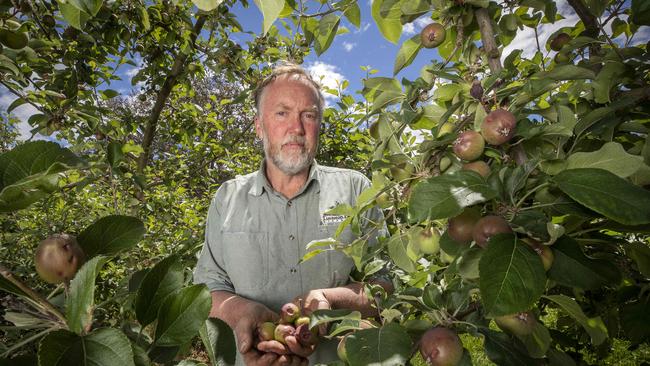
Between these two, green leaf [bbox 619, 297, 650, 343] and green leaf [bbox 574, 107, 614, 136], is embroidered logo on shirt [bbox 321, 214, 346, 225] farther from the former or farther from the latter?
green leaf [bbox 574, 107, 614, 136]

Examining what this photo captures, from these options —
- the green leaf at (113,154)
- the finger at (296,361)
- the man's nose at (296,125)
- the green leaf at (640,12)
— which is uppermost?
the man's nose at (296,125)

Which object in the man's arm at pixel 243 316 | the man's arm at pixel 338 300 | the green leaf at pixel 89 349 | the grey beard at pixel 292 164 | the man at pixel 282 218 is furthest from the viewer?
the grey beard at pixel 292 164

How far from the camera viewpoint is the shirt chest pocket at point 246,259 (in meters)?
2.46

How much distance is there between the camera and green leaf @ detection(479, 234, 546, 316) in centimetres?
64

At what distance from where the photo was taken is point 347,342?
2.78 ft

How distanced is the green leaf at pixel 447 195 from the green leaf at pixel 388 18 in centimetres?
61

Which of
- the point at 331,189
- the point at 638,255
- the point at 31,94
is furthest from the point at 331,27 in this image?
the point at 31,94

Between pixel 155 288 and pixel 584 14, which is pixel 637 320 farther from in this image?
pixel 155 288

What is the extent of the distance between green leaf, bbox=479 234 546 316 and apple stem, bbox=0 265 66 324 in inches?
25.8

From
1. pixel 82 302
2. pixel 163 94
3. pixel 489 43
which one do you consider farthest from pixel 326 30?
pixel 163 94

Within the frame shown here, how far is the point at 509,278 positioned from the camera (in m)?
0.66

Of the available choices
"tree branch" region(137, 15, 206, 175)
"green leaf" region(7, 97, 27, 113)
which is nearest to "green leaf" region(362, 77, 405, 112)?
"green leaf" region(7, 97, 27, 113)

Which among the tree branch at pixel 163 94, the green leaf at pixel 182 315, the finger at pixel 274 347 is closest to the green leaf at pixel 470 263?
the green leaf at pixel 182 315

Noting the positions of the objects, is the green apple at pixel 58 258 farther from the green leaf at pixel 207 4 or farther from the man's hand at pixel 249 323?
the man's hand at pixel 249 323
